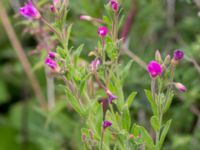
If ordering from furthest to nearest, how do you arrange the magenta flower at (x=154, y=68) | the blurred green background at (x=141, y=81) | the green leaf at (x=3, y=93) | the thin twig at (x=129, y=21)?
1. the green leaf at (x=3, y=93)
2. the thin twig at (x=129, y=21)
3. the blurred green background at (x=141, y=81)
4. the magenta flower at (x=154, y=68)

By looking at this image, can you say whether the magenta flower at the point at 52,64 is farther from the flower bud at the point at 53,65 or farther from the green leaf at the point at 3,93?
the green leaf at the point at 3,93

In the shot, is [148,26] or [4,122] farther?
[4,122]

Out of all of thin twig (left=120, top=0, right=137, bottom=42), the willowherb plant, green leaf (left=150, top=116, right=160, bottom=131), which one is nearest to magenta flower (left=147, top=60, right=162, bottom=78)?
the willowherb plant

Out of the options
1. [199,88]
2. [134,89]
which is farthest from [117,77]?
[134,89]

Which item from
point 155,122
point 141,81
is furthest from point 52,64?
point 141,81

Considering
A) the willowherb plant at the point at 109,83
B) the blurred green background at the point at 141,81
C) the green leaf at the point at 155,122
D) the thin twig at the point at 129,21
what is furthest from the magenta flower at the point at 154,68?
the thin twig at the point at 129,21

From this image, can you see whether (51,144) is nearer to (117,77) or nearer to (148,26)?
(148,26)

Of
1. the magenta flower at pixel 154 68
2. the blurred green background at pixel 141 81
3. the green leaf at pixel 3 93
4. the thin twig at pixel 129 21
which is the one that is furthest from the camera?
the green leaf at pixel 3 93

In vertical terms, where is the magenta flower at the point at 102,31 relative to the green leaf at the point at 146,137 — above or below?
above
